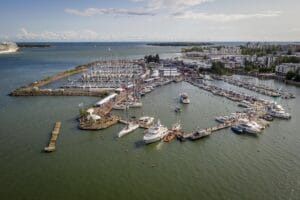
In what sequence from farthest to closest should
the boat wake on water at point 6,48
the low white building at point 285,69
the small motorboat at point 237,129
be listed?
the boat wake on water at point 6,48, the low white building at point 285,69, the small motorboat at point 237,129

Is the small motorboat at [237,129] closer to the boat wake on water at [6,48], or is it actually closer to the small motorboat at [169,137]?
the small motorboat at [169,137]

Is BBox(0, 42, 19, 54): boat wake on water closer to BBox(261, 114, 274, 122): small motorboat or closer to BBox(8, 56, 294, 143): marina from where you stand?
BBox(8, 56, 294, 143): marina

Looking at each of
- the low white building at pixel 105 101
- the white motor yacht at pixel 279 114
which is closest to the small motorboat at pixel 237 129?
the white motor yacht at pixel 279 114

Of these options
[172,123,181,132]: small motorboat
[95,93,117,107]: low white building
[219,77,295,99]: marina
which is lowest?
[172,123,181,132]: small motorboat

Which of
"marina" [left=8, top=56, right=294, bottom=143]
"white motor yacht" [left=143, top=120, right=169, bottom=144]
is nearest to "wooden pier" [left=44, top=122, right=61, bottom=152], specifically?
"marina" [left=8, top=56, right=294, bottom=143]

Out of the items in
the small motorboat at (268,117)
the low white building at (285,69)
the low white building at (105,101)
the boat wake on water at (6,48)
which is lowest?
the small motorboat at (268,117)

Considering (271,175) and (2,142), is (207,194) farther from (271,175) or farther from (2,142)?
(2,142)

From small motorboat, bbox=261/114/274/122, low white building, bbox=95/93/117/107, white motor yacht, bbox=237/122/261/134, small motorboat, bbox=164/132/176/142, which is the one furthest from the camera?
low white building, bbox=95/93/117/107

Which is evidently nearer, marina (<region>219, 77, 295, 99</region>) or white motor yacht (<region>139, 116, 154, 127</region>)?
white motor yacht (<region>139, 116, 154, 127</region>)

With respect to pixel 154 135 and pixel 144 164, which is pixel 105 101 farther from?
pixel 144 164

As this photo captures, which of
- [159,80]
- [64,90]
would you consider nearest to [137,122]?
[64,90]

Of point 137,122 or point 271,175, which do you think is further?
point 137,122
